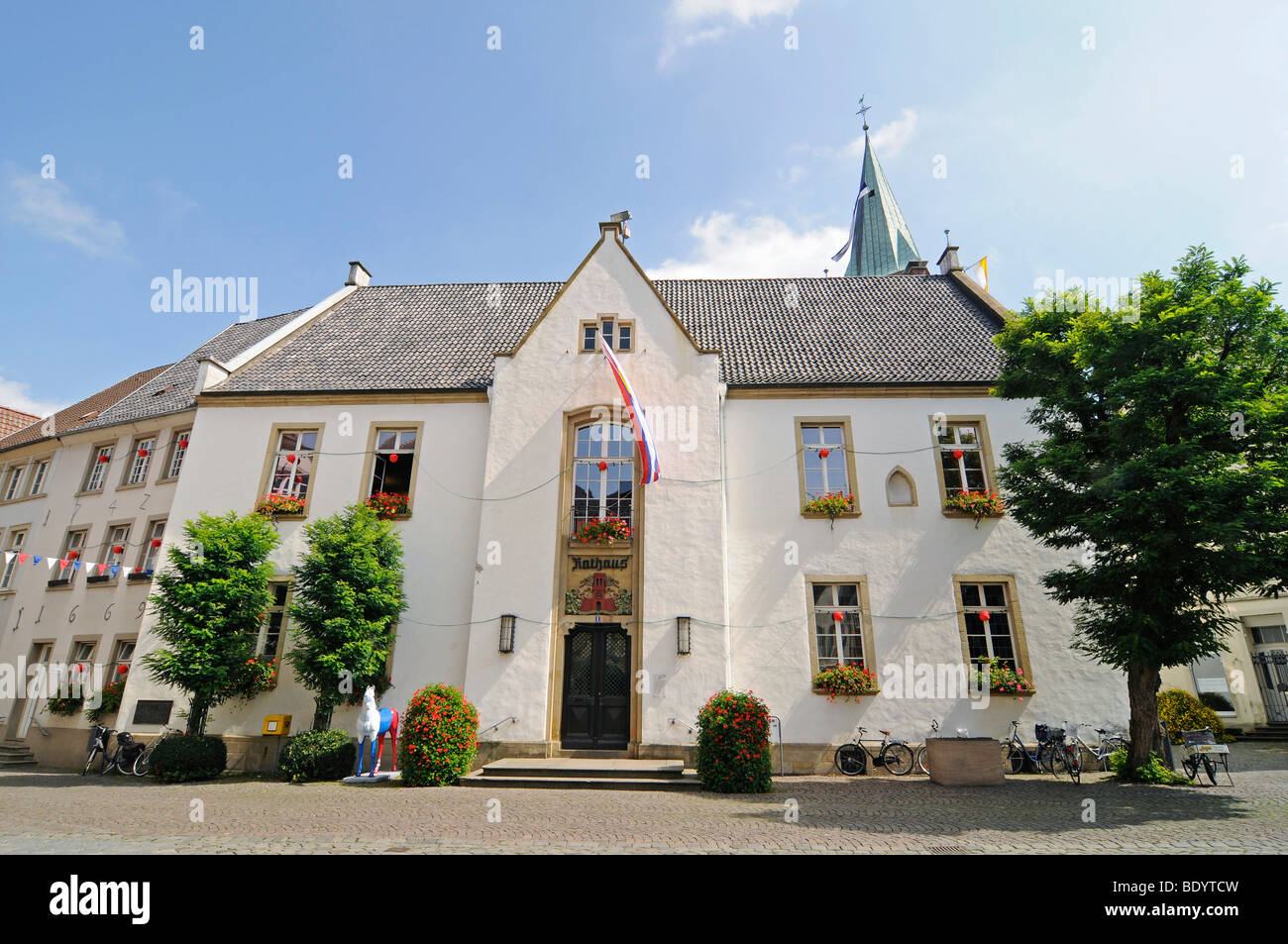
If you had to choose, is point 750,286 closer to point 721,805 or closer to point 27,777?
point 721,805

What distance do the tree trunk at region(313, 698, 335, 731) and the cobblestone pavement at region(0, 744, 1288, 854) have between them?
178 centimetres

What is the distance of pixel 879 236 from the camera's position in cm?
3488

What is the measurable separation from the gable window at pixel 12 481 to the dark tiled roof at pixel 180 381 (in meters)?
4.26

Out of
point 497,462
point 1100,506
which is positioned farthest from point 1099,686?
point 497,462

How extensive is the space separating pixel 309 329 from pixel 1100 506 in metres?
22.0

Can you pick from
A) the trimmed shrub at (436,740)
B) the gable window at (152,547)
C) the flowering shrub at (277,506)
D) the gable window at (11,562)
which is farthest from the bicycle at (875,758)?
the gable window at (11,562)

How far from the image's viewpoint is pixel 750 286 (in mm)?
23391

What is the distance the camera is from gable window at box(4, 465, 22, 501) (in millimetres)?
23675

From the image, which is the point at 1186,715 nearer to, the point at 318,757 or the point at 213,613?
the point at 318,757

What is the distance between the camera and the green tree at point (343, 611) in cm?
1377

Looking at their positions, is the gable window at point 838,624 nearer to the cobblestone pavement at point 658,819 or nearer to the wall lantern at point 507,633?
the cobblestone pavement at point 658,819

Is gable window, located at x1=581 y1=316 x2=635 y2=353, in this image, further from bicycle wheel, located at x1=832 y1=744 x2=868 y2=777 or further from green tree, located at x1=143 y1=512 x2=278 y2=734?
bicycle wheel, located at x1=832 y1=744 x2=868 y2=777

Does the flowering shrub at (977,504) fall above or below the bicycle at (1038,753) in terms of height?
above

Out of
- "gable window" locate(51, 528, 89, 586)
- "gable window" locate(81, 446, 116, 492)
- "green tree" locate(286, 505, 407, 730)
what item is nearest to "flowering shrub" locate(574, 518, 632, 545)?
"green tree" locate(286, 505, 407, 730)
